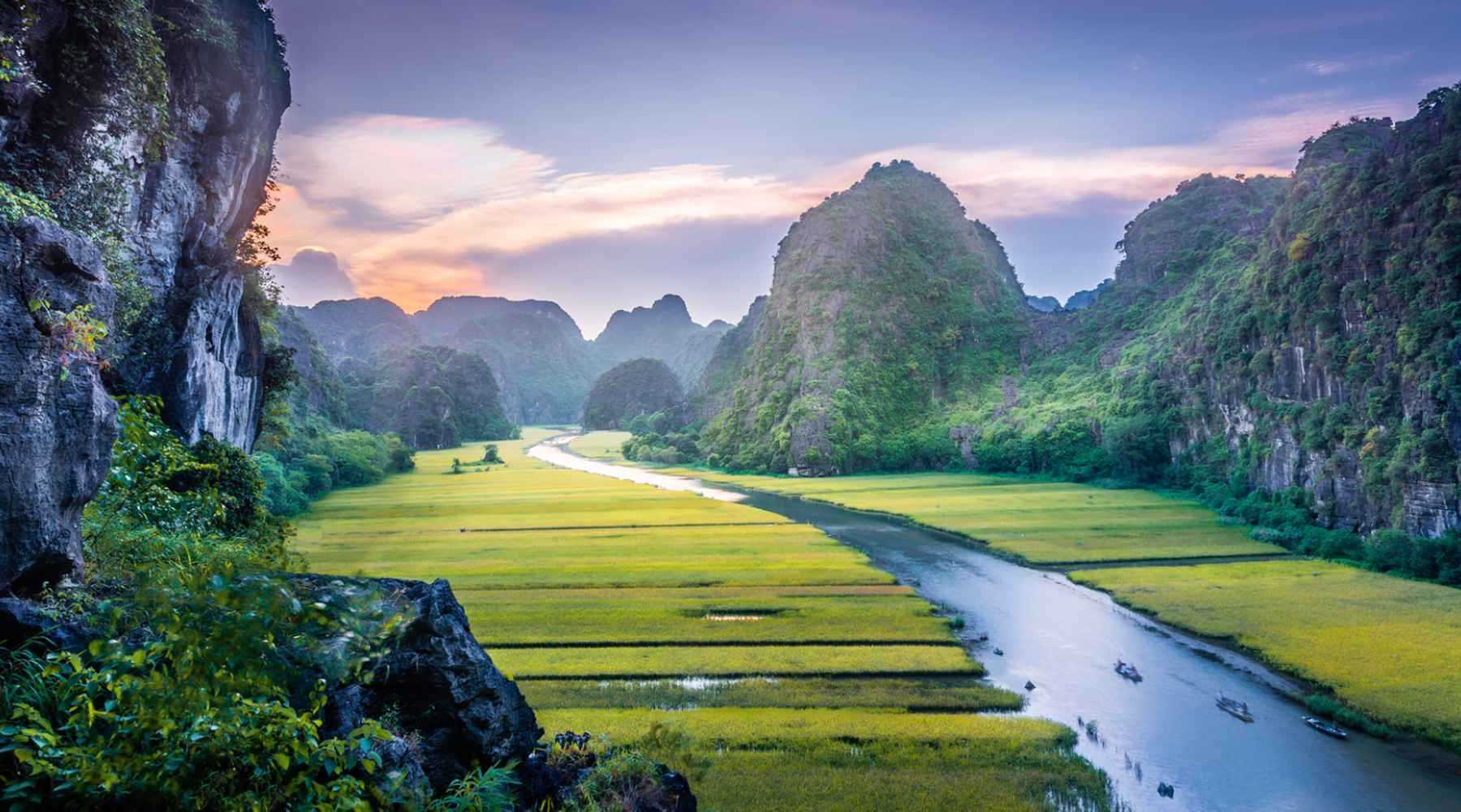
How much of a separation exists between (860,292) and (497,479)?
227ft

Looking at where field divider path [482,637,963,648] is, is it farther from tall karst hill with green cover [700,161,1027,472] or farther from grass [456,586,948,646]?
tall karst hill with green cover [700,161,1027,472]

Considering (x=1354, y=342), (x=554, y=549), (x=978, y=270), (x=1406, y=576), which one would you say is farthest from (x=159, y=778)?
(x=978, y=270)

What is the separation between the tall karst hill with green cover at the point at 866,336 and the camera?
318 feet

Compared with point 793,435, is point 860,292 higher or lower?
higher

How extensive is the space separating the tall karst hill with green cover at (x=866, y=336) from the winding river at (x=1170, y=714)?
5921 centimetres

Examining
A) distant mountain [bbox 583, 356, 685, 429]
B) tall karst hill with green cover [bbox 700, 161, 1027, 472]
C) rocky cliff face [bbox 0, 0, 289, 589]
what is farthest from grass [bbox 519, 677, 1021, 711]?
distant mountain [bbox 583, 356, 685, 429]

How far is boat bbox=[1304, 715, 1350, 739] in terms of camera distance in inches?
731

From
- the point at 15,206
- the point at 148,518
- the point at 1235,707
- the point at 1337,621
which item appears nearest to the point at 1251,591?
the point at 1337,621

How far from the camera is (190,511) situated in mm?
14133

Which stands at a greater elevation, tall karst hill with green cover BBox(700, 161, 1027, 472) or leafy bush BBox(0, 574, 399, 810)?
tall karst hill with green cover BBox(700, 161, 1027, 472)

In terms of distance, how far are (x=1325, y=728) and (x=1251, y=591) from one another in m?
14.8

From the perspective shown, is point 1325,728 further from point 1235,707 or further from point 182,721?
point 182,721

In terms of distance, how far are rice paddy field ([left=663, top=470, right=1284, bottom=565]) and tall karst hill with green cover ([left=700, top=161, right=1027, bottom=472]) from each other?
57.5 ft

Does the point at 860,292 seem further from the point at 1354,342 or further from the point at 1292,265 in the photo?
the point at 1354,342
